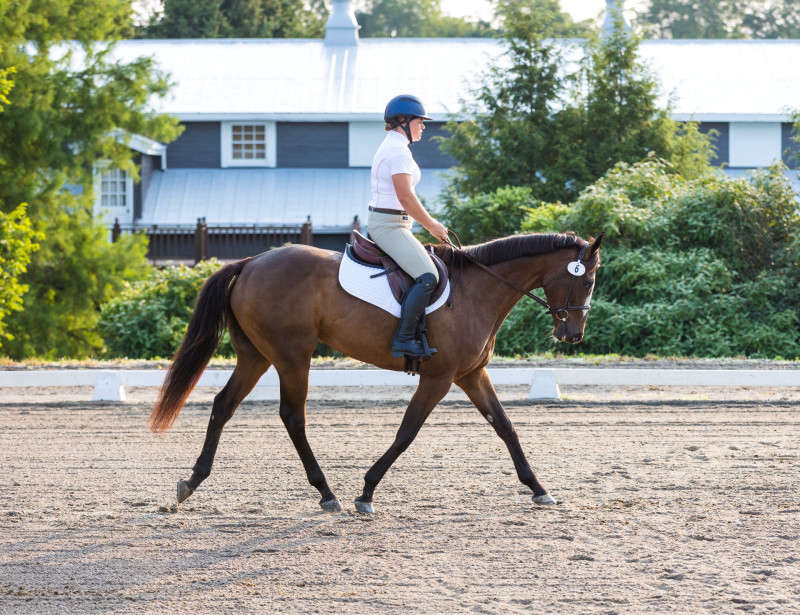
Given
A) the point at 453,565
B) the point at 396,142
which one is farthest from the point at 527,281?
the point at 453,565

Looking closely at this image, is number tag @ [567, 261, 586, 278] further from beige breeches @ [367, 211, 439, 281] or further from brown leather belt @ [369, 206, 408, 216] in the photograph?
brown leather belt @ [369, 206, 408, 216]

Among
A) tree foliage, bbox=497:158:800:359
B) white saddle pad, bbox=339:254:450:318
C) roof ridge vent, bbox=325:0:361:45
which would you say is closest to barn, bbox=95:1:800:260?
roof ridge vent, bbox=325:0:361:45

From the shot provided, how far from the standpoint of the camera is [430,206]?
72.5ft

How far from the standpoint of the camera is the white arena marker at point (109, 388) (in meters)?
12.0

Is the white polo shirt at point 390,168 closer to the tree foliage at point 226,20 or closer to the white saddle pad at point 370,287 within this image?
the white saddle pad at point 370,287

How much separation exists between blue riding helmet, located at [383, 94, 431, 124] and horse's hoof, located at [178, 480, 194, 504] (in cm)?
268

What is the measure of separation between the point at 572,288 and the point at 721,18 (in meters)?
58.5

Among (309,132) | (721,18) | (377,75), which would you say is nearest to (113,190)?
(309,132)

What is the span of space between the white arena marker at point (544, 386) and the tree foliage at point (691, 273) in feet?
12.0

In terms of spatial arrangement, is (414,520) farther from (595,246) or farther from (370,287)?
(595,246)

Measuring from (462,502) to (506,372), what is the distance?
17.2 ft

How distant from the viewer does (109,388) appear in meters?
12.0

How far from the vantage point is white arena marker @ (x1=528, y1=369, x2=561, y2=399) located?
1180 cm

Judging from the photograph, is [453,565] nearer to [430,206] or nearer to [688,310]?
[688,310]
